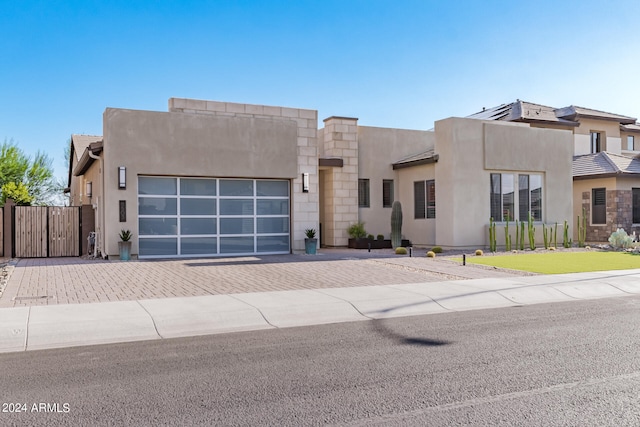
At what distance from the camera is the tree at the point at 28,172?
37438 millimetres

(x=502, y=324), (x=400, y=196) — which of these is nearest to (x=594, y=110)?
(x=400, y=196)

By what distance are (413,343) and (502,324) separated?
2.00m

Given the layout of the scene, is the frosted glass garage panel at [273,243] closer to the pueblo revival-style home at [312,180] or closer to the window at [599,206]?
the pueblo revival-style home at [312,180]

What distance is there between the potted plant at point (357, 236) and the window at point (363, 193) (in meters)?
1.20

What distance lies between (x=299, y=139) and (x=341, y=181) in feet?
10.4

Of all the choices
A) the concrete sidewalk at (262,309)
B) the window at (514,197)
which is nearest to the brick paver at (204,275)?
the concrete sidewalk at (262,309)

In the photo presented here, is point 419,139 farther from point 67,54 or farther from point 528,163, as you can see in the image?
point 67,54

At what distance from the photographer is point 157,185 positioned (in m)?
19.2

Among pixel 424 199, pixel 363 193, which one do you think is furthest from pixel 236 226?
pixel 424 199

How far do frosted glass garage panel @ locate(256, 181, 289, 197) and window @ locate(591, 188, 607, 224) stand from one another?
1504cm

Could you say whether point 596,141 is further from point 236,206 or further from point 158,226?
point 158,226

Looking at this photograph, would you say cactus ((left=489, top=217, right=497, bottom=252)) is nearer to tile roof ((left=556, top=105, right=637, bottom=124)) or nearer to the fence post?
tile roof ((left=556, top=105, right=637, bottom=124))

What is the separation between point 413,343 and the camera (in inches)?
297

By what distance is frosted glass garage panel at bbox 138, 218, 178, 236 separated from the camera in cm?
1902
